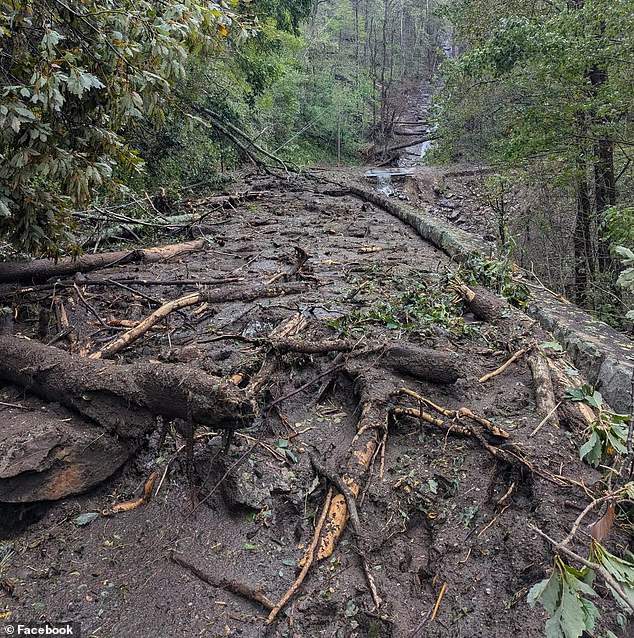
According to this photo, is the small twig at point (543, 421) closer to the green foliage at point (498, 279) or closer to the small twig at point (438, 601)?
the small twig at point (438, 601)

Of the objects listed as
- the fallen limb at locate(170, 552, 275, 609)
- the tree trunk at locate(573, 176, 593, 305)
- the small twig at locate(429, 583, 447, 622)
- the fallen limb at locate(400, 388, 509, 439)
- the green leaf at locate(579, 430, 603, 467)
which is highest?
the green leaf at locate(579, 430, 603, 467)

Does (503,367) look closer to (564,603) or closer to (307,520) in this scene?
(307,520)

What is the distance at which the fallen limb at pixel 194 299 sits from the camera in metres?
3.49

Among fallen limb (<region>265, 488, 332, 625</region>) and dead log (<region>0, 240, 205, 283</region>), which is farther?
dead log (<region>0, 240, 205, 283</region>)

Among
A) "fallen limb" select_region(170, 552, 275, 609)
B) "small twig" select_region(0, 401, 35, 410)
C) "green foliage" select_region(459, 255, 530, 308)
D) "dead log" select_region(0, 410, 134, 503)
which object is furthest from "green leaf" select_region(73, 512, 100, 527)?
"green foliage" select_region(459, 255, 530, 308)

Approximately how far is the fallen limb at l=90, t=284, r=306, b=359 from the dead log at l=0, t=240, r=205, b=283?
1.12m

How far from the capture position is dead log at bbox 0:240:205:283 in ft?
15.4

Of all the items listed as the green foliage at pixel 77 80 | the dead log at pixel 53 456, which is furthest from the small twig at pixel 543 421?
the green foliage at pixel 77 80

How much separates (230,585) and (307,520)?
0.47 metres

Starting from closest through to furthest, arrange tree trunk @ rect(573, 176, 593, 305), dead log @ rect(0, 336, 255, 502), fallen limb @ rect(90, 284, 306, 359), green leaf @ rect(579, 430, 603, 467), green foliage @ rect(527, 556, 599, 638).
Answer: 1. green foliage @ rect(527, 556, 599, 638)
2. green leaf @ rect(579, 430, 603, 467)
3. dead log @ rect(0, 336, 255, 502)
4. fallen limb @ rect(90, 284, 306, 359)
5. tree trunk @ rect(573, 176, 593, 305)

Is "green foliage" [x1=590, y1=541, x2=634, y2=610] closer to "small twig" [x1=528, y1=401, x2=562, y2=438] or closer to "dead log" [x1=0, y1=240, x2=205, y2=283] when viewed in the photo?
"small twig" [x1=528, y1=401, x2=562, y2=438]

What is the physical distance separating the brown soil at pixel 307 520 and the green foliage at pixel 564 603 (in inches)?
16.4

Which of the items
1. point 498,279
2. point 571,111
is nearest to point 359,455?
point 498,279

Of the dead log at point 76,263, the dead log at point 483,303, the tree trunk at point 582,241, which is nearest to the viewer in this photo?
the dead log at point 483,303
